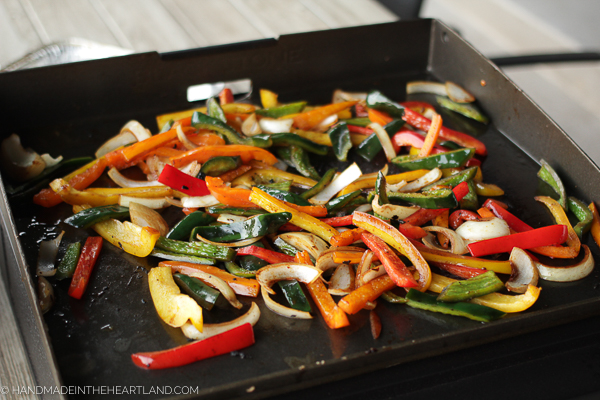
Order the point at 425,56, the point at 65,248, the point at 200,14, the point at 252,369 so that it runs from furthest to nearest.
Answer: the point at 200,14, the point at 425,56, the point at 65,248, the point at 252,369

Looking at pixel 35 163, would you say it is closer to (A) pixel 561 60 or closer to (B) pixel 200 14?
(B) pixel 200 14

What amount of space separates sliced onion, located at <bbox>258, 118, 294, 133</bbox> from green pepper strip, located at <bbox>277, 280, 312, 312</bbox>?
3.03ft

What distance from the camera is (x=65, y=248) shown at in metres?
1.79

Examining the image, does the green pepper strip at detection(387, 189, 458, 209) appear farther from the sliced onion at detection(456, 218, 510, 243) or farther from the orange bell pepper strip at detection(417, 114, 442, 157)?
the orange bell pepper strip at detection(417, 114, 442, 157)

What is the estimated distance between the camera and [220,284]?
1.61m

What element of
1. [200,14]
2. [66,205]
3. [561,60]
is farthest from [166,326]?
[200,14]

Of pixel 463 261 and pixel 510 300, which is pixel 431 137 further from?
pixel 510 300

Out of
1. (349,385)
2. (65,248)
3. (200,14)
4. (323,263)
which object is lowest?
(349,385)

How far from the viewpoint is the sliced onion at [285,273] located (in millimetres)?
1610

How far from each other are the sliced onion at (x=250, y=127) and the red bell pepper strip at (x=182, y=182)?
46 centimetres

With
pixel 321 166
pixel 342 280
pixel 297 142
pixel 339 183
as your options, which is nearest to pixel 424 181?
pixel 339 183

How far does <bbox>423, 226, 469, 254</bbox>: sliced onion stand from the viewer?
1.75 metres

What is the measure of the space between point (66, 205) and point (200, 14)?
2129mm

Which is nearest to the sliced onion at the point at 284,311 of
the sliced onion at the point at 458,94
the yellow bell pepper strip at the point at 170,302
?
the yellow bell pepper strip at the point at 170,302
